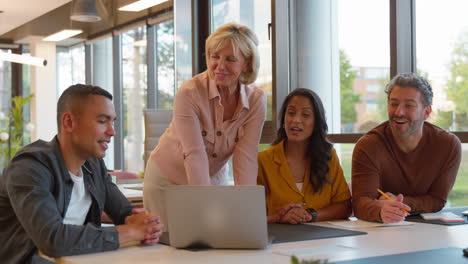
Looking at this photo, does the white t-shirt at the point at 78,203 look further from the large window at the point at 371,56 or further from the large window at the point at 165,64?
the large window at the point at 165,64

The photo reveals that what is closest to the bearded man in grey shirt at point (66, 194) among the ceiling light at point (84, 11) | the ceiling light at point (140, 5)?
the ceiling light at point (140, 5)

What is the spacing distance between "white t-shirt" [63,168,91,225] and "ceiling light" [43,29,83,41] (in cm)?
640

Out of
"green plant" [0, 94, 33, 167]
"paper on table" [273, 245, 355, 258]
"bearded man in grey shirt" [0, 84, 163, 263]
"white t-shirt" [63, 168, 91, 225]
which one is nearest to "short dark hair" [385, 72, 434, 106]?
"paper on table" [273, 245, 355, 258]

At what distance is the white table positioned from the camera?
1.90 meters

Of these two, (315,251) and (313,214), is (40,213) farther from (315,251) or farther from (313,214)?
(313,214)

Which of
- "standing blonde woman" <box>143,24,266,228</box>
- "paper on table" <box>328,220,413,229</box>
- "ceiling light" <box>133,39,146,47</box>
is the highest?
"ceiling light" <box>133,39,146,47</box>

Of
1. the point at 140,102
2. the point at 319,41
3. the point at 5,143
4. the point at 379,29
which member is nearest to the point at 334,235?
the point at 379,29

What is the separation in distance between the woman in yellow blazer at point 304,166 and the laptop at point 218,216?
82 cm

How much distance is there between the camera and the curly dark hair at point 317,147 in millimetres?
2953

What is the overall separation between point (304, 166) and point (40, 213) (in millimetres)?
1415

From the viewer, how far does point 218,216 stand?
205 centimetres

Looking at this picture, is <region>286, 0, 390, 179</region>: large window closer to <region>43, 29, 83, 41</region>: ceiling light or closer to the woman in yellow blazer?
the woman in yellow blazer

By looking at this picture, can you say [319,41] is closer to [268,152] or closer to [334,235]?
[268,152]

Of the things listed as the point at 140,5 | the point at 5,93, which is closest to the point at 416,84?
the point at 140,5
